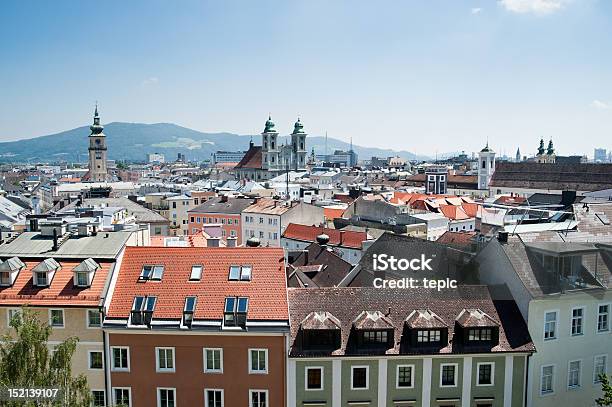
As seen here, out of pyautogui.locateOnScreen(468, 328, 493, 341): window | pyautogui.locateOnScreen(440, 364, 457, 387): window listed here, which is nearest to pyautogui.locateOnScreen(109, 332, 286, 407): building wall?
pyautogui.locateOnScreen(440, 364, 457, 387): window

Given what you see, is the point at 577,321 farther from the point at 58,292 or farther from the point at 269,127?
the point at 269,127

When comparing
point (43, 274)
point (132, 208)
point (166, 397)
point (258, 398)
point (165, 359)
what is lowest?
point (166, 397)

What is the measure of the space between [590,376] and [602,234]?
749 cm

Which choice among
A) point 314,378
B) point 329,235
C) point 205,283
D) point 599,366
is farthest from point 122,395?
point 329,235

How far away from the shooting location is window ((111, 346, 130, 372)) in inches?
1069

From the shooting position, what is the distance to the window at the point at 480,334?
26359mm

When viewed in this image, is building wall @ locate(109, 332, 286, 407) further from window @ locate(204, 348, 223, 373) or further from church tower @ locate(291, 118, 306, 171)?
church tower @ locate(291, 118, 306, 171)

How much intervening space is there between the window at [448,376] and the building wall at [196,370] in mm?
7243

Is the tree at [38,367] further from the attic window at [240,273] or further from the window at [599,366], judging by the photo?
the window at [599,366]

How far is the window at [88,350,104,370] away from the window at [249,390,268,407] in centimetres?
723

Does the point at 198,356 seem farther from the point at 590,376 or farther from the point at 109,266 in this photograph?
the point at 590,376

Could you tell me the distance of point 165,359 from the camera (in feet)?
88.7

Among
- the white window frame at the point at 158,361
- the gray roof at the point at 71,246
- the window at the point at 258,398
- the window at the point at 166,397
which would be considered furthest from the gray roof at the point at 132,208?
the window at the point at 258,398

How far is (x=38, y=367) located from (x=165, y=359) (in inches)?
305
